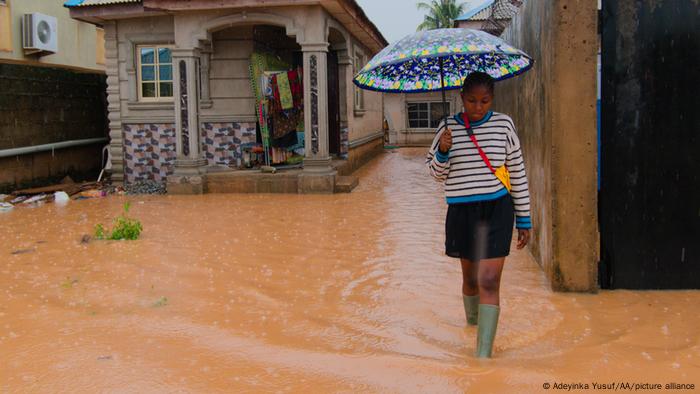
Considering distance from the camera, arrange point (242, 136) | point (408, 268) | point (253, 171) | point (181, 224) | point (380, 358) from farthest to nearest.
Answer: point (242, 136) → point (253, 171) → point (181, 224) → point (408, 268) → point (380, 358)

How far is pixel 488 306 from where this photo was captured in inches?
154

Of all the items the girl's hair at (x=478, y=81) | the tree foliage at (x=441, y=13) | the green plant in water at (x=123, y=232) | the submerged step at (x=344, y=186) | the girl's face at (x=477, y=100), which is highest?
the tree foliage at (x=441, y=13)

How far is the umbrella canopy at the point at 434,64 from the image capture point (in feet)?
13.2

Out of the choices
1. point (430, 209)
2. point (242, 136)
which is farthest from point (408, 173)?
point (430, 209)

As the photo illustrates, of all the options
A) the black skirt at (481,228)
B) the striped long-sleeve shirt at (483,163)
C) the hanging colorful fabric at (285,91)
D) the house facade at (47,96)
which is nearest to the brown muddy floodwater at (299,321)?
the black skirt at (481,228)

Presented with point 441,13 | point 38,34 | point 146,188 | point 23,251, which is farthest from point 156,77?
point 441,13

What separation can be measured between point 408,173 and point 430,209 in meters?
5.84

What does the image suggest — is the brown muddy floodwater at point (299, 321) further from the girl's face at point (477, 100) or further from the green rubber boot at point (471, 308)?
the girl's face at point (477, 100)

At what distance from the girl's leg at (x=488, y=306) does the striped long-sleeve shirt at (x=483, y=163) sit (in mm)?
319

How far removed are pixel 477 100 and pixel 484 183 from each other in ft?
1.62

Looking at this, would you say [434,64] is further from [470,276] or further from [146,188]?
[146,188]

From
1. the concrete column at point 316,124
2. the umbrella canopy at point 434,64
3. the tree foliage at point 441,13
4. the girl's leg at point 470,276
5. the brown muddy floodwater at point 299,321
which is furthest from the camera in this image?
the tree foliage at point 441,13

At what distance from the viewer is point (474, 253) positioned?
411 centimetres

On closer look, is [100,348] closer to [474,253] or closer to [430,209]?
[474,253]
